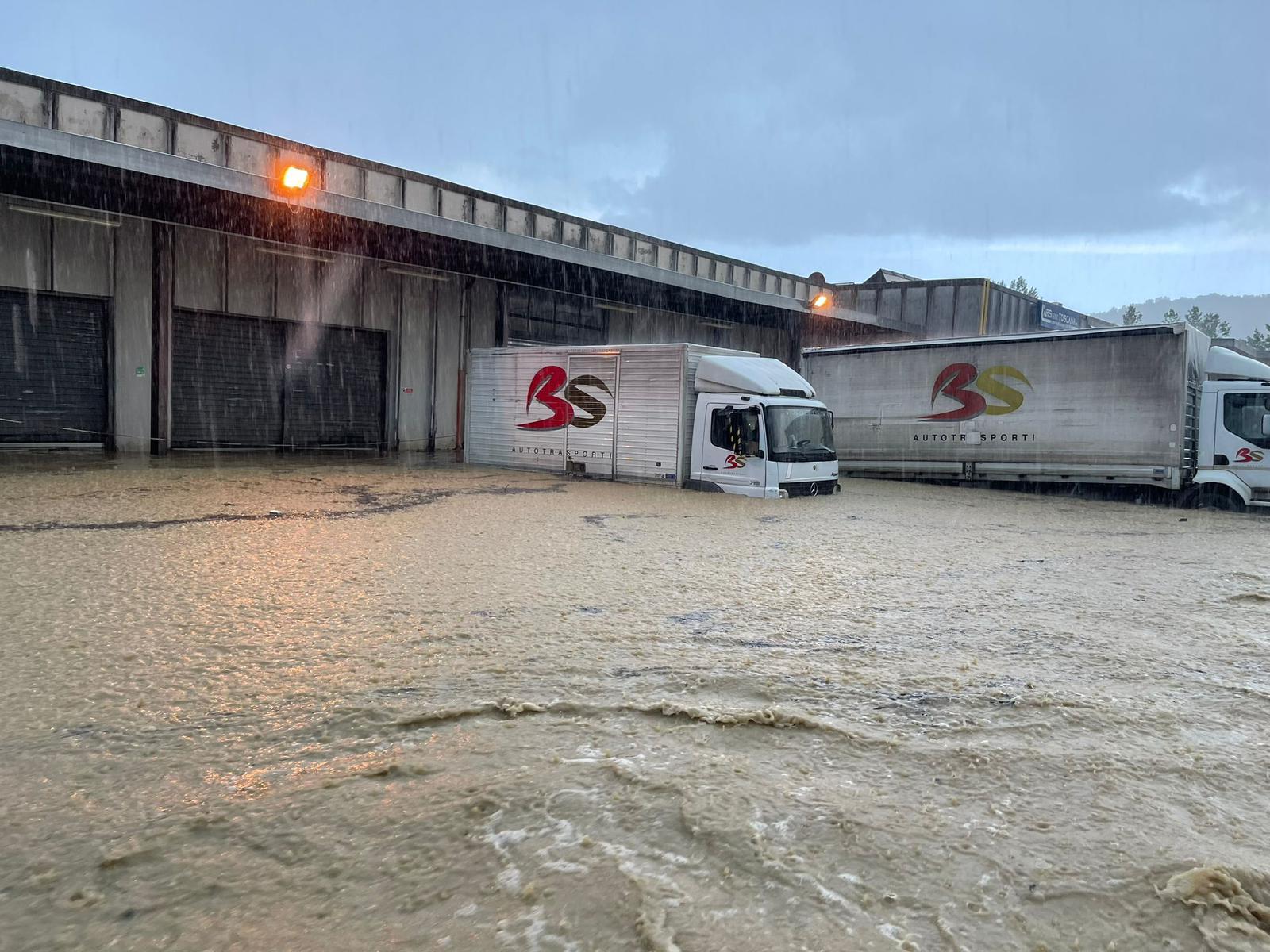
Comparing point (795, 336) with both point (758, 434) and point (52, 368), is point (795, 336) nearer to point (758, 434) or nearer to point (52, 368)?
point (758, 434)

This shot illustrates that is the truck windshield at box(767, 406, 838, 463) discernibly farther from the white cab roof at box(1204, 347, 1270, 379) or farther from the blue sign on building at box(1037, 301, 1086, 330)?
the blue sign on building at box(1037, 301, 1086, 330)

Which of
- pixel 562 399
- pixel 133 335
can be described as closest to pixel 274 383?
pixel 133 335

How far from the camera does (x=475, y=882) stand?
2549mm

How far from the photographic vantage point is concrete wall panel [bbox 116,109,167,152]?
55.2 feet

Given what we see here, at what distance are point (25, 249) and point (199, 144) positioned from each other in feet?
13.1

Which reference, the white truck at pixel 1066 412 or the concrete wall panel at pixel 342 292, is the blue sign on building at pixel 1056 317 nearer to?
the white truck at pixel 1066 412

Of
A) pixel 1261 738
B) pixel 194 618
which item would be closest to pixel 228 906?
pixel 194 618

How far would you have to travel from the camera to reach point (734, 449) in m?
14.0

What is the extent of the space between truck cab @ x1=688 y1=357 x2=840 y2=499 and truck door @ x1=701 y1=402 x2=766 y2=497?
1 cm

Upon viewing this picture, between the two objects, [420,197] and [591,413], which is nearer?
[591,413]

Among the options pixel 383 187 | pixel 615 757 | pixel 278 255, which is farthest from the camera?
pixel 383 187

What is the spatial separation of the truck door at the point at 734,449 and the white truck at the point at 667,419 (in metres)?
0.01

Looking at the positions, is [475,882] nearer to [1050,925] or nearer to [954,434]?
[1050,925]

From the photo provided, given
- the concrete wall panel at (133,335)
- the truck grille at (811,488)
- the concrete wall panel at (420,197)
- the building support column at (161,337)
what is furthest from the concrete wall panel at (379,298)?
the truck grille at (811,488)
